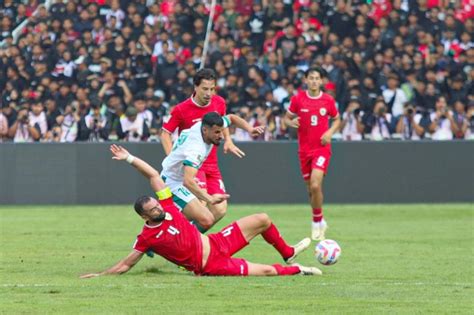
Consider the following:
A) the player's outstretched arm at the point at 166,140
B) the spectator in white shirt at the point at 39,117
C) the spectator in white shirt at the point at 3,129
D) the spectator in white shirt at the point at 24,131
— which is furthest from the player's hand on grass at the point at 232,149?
the spectator in white shirt at the point at 3,129

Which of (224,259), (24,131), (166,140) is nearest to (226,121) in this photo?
(166,140)

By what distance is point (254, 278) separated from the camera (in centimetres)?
1215

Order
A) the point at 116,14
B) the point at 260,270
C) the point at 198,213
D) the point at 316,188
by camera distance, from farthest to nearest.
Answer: the point at 116,14 → the point at 316,188 → the point at 198,213 → the point at 260,270

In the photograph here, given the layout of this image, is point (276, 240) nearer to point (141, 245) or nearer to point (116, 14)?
point (141, 245)

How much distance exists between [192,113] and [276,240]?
261 centimetres

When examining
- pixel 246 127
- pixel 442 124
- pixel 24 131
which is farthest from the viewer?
pixel 24 131

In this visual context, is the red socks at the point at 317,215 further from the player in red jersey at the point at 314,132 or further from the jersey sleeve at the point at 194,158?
the jersey sleeve at the point at 194,158

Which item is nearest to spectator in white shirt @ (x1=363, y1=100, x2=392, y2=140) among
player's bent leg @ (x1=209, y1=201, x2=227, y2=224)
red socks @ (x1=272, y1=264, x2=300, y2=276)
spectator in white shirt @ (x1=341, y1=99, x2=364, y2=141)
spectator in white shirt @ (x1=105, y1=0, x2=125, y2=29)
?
spectator in white shirt @ (x1=341, y1=99, x2=364, y2=141)

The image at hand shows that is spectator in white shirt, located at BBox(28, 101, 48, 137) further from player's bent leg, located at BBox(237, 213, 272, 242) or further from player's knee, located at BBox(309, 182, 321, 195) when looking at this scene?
player's bent leg, located at BBox(237, 213, 272, 242)

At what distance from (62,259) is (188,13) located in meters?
14.0

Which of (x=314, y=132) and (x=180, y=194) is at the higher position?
(x=180, y=194)

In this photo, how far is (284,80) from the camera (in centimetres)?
2581

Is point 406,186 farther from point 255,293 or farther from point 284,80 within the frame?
point 255,293

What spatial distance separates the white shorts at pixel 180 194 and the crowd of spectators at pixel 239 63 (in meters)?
11.6
